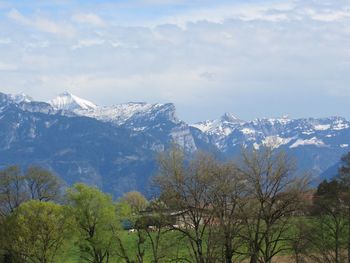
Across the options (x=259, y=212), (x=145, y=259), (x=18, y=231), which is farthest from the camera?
(x=145, y=259)

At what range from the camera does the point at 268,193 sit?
194 ft

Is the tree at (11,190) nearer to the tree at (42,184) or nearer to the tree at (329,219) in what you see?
the tree at (42,184)

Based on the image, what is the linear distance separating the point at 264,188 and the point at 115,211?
28294mm

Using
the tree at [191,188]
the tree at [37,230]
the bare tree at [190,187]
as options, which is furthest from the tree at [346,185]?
the tree at [37,230]

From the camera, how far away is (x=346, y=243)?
66.6 m

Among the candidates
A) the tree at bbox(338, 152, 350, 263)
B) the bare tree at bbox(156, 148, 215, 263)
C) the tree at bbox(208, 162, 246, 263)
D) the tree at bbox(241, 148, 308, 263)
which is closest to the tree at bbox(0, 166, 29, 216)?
the bare tree at bbox(156, 148, 215, 263)

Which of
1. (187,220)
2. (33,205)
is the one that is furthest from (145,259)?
(187,220)

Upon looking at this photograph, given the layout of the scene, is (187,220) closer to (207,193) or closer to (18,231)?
(207,193)

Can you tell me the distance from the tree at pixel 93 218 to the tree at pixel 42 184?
2490 cm

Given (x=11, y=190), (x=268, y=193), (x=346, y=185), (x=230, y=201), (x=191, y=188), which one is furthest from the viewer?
(x=11, y=190)

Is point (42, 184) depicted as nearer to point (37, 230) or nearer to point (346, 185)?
point (37, 230)

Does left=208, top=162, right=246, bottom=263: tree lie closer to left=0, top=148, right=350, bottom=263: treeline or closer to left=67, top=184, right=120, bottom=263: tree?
left=0, top=148, right=350, bottom=263: treeline

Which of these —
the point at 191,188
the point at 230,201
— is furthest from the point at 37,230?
the point at 230,201

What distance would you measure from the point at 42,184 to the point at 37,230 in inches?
1099
